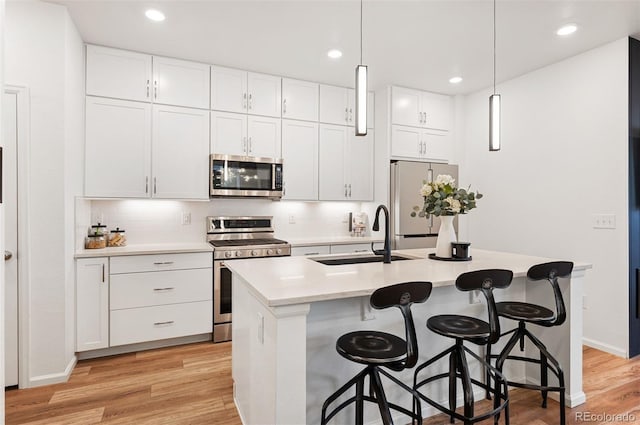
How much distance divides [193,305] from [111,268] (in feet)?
2.53

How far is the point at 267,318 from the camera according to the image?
1621 millimetres

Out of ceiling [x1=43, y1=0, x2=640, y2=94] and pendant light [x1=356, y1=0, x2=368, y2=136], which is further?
ceiling [x1=43, y1=0, x2=640, y2=94]

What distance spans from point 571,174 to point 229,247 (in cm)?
340

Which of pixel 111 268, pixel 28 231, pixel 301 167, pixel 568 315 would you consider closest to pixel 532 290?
pixel 568 315

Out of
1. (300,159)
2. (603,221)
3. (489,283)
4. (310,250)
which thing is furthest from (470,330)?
(300,159)

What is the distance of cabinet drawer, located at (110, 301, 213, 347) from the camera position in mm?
3102

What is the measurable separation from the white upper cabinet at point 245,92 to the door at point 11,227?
1648 millimetres

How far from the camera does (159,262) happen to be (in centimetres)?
325

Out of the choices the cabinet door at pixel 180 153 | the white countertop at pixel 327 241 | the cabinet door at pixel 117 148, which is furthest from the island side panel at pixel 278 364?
the cabinet door at pixel 117 148

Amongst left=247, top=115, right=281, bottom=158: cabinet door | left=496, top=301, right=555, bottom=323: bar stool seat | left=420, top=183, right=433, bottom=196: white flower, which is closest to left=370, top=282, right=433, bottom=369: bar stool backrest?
left=496, top=301, right=555, bottom=323: bar stool seat

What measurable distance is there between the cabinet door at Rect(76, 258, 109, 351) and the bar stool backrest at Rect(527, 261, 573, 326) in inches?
126

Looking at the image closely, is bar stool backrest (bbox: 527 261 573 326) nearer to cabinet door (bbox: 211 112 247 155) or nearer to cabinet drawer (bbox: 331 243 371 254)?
cabinet drawer (bbox: 331 243 371 254)

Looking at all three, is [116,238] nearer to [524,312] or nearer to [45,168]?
[45,168]

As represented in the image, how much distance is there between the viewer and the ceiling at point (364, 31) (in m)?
2.65
